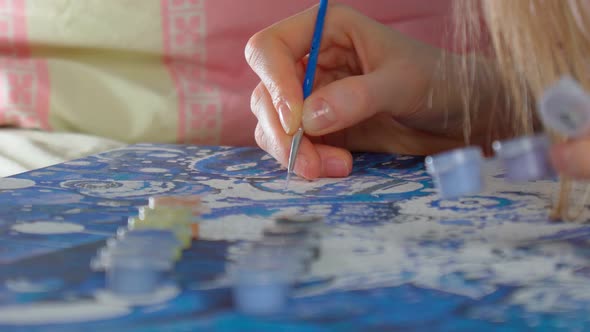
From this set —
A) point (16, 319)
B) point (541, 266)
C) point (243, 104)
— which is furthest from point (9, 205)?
point (243, 104)

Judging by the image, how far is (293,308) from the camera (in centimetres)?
32

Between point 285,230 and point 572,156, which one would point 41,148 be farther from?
point 572,156

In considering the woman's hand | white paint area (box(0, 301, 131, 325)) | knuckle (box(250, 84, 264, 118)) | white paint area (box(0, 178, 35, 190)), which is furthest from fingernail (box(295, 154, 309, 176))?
white paint area (box(0, 301, 131, 325))

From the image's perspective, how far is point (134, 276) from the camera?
334 millimetres

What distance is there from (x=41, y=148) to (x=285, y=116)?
0.36 meters

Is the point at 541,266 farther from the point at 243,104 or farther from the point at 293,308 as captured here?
the point at 243,104

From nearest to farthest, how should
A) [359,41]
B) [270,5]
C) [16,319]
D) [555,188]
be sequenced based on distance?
[16,319] < [555,188] < [359,41] < [270,5]

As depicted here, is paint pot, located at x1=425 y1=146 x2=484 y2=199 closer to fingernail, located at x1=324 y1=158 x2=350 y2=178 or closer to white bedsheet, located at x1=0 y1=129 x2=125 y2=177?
fingernail, located at x1=324 y1=158 x2=350 y2=178

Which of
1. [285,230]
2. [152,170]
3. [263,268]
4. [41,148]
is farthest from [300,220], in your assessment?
[41,148]

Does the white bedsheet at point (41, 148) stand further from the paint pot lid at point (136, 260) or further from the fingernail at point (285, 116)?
the paint pot lid at point (136, 260)

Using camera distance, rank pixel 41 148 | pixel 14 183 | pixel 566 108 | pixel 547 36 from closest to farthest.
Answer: pixel 566 108, pixel 547 36, pixel 14 183, pixel 41 148

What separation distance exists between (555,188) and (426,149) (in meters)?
0.24

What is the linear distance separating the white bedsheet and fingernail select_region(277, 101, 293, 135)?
29 cm

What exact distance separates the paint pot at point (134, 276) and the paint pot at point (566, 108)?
19 cm
